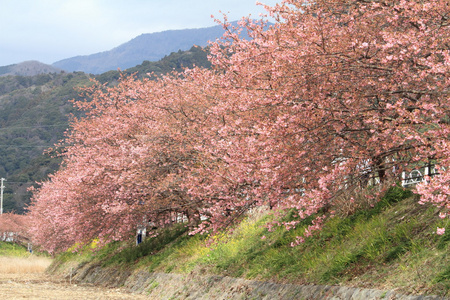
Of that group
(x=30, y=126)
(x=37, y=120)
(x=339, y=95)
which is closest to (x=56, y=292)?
(x=339, y=95)

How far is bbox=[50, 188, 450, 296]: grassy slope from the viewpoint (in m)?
8.34

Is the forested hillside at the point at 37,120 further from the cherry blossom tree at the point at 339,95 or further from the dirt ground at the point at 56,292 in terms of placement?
the cherry blossom tree at the point at 339,95

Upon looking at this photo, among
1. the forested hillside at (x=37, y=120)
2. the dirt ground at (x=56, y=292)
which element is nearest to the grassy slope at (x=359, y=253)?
the dirt ground at (x=56, y=292)

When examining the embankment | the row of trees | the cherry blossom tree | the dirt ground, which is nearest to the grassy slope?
the embankment

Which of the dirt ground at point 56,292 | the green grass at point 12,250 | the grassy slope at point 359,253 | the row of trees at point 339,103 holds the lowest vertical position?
the green grass at point 12,250

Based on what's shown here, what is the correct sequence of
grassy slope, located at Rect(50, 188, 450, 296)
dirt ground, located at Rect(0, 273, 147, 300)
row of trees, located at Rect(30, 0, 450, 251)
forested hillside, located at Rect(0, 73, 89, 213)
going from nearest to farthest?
row of trees, located at Rect(30, 0, 450, 251) < grassy slope, located at Rect(50, 188, 450, 296) < dirt ground, located at Rect(0, 273, 147, 300) < forested hillside, located at Rect(0, 73, 89, 213)

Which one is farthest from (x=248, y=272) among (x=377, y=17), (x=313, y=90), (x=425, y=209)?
(x=377, y=17)

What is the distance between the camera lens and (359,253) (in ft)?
33.1

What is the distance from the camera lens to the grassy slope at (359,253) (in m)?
8.34

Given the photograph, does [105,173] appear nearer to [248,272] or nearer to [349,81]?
[248,272]

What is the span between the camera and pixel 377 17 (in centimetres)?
935

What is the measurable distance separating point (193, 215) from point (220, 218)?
8876 millimetres

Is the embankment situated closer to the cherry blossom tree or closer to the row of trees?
the row of trees

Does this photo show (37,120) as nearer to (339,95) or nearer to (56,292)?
(56,292)
